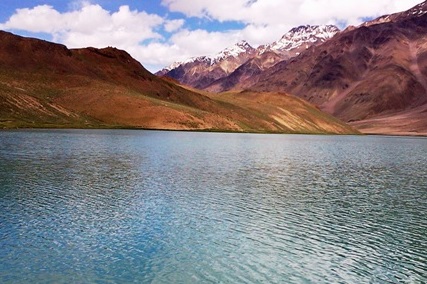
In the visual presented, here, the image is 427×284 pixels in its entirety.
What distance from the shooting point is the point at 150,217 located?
34500 millimetres

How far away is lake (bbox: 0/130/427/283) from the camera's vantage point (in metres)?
23.4

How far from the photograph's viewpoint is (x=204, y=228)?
105ft

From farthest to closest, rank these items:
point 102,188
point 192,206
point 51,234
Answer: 1. point 102,188
2. point 192,206
3. point 51,234

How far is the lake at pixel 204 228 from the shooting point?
922 inches

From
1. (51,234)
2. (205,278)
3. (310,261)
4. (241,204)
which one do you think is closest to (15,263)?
(51,234)

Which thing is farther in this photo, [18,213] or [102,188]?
[102,188]

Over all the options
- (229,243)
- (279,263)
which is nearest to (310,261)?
(279,263)

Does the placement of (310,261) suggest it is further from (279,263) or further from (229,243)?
(229,243)

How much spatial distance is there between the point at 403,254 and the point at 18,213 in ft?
89.2

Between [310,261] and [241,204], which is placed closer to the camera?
[310,261]

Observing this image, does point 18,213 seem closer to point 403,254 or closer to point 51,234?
point 51,234

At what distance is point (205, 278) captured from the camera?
887 inches

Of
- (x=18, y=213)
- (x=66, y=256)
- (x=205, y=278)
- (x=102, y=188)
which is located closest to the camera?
(x=205, y=278)

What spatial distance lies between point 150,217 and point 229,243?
8.37 meters
